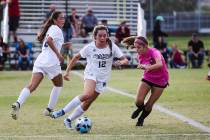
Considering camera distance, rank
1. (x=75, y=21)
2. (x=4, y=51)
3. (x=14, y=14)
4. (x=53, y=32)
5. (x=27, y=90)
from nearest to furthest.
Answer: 1. (x=27, y=90)
2. (x=53, y=32)
3. (x=4, y=51)
4. (x=75, y=21)
5. (x=14, y=14)

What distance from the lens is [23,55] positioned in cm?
3491

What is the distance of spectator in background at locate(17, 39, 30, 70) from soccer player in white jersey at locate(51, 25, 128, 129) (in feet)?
69.3

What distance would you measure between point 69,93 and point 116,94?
132 cm

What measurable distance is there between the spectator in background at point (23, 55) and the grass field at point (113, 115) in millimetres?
8377

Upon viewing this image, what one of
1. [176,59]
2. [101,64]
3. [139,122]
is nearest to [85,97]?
[101,64]

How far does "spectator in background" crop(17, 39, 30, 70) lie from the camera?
34844mm

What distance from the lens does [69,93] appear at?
21.8 metres

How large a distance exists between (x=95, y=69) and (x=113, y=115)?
2.52 meters

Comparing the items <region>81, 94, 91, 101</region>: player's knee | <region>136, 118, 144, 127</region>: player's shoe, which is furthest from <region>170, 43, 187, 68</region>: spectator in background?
<region>81, 94, 91, 101</region>: player's knee

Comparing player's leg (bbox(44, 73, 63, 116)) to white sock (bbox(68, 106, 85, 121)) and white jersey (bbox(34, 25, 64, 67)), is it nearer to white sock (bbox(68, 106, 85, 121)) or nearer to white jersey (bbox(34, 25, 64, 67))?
white jersey (bbox(34, 25, 64, 67))

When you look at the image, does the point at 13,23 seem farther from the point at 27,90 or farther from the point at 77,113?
the point at 77,113

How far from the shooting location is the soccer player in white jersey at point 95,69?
13.6 meters

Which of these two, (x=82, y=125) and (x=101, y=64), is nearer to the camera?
(x=82, y=125)

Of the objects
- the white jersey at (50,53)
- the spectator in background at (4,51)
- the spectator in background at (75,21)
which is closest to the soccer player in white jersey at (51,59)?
the white jersey at (50,53)
